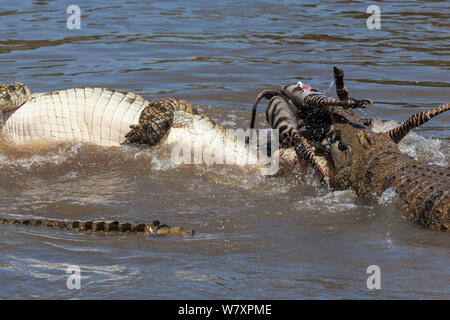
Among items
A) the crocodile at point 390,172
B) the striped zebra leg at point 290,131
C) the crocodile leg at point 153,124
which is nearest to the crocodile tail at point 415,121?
the crocodile at point 390,172

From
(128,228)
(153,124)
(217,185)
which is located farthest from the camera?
(153,124)

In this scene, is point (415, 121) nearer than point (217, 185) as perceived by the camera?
Yes

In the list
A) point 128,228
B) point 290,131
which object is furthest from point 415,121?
point 128,228

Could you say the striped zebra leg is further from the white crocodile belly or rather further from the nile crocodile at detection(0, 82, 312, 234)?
the white crocodile belly

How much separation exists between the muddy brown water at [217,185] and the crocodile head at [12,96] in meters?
0.42

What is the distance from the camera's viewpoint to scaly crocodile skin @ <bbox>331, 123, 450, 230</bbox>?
516 cm

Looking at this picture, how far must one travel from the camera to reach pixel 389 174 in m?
5.62

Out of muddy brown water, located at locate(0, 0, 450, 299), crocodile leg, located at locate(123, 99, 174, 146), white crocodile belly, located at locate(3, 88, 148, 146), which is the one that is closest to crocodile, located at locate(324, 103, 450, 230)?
muddy brown water, located at locate(0, 0, 450, 299)

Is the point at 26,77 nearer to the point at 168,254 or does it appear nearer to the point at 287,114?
the point at 287,114

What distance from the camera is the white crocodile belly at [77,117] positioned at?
22.8 feet

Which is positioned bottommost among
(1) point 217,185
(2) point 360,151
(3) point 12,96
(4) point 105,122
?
(1) point 217,185

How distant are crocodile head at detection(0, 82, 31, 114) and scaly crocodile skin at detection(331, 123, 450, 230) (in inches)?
122

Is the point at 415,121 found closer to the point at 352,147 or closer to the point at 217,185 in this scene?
the point at 352,147

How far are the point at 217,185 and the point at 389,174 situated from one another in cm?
160
